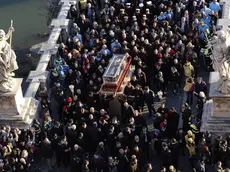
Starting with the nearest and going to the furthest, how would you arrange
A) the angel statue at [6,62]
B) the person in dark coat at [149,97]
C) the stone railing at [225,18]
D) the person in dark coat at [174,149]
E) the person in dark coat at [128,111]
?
the person in dark coat at [174,149]
the angel statue at [6,62]
the person in dark coat at [128,111]
the person in dark coat at [149,97]
the stone railing at [225,18]

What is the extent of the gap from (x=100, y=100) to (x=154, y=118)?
2.69 meters

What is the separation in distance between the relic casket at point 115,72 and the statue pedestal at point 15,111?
10.1 ft

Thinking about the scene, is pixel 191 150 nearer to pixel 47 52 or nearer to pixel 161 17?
pixel 161 17

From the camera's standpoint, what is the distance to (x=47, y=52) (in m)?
32.2

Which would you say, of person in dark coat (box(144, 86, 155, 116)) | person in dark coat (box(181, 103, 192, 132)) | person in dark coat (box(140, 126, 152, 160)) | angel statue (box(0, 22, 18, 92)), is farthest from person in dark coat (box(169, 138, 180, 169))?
angel statue (box(0, 22, 18, 92))

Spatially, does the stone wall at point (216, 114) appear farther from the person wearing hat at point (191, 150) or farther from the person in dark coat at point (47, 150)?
the person in dark coat at point (47, 150)

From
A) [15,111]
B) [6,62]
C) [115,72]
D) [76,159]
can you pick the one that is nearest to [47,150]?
[76,159]

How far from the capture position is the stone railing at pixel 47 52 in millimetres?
30203

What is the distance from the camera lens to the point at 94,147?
2730cm

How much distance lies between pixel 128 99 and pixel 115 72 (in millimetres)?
1477

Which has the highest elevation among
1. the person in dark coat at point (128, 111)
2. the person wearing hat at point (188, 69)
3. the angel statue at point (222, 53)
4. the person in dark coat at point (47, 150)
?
the angel statue at point (222, 53)

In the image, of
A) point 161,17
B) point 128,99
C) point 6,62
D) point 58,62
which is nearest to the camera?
point 6,62

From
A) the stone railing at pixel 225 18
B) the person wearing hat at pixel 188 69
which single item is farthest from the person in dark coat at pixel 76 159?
the stone railing at pixel 225 18

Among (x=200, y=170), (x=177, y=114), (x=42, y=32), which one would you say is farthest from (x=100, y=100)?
(x=42, y=32)
